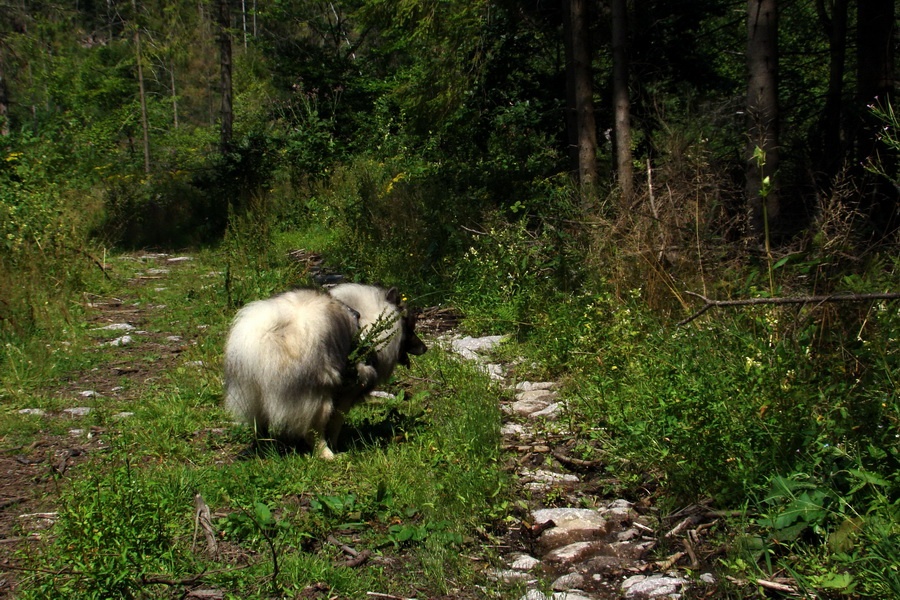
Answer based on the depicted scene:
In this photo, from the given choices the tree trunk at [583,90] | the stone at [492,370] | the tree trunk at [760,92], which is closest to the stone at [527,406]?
the stone at [492,370]

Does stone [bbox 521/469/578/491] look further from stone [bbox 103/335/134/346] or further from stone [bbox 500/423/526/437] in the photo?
stone [bbox 103/335/134/346]

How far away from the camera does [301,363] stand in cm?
498

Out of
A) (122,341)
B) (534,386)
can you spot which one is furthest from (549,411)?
(122,341)

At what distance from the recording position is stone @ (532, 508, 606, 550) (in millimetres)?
4145

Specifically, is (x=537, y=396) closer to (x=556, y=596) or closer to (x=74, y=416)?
(x=556, y=596)

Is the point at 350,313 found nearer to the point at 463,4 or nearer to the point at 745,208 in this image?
the point at 745,208

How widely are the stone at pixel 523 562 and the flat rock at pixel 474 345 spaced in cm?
369

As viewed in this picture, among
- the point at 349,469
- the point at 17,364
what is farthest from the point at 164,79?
the point at 349,469

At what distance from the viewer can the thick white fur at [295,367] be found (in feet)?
16.1

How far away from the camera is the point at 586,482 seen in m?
4.90

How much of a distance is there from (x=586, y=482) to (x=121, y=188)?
629 inches

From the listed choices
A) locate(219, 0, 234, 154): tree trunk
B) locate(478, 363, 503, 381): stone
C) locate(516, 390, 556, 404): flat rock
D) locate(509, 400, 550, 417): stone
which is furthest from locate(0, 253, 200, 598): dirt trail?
locate(219, 0, 234, 154): tree trunk

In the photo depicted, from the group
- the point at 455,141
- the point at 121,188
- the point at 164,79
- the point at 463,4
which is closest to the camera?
the point at 463,4

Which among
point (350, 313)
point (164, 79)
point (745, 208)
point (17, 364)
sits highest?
point (164, 79)
